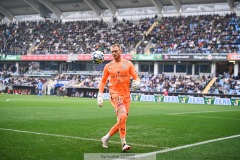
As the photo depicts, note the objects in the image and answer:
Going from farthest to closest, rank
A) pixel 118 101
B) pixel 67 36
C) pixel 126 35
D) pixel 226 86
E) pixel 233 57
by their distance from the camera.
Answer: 1. pixel 67 36
2. pixel 126 35
3. pixel 233 57
4. pixel 226 86
5. pixel 118 101

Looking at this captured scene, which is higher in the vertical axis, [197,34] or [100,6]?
[100,6]

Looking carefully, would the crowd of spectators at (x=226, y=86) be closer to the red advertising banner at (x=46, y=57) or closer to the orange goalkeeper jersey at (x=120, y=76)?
the red advertising banner at (x=46, y=57)

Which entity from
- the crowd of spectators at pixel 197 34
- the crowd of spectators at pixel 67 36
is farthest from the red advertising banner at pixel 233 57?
the crowd of spectators at pixel 67 36

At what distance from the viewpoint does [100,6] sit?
58719 millimetres

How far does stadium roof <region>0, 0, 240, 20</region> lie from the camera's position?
51.2 meters

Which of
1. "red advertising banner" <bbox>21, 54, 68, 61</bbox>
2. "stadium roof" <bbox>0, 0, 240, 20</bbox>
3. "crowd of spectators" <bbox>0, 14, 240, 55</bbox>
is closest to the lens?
"crowd of spectators" <bbox>0, 14, 240, 55</bbox>

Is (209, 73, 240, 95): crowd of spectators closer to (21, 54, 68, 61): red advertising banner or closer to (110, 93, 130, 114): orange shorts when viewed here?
(21, 54, 68, 61): red advertising banner

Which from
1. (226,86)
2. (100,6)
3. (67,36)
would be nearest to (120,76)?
(226,86)

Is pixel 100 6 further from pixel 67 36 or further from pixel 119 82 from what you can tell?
pixel 119 82

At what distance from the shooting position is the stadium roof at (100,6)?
51.2m

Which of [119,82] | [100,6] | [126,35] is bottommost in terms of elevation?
[119,82]

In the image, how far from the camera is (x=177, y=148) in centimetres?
812

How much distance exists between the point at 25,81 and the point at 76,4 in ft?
50.5

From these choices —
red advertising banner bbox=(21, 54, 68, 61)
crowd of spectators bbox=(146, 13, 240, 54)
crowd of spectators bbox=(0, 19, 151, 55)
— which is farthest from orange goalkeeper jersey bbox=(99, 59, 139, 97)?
red advertising banner bbox=(21, 54, 68, 61)
